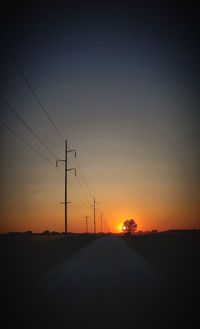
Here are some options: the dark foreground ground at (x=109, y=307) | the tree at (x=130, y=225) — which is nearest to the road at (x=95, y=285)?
the dark foreground ground at (x=109, y=307)

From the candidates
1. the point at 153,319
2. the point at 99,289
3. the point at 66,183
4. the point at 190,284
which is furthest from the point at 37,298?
the point at 66,183

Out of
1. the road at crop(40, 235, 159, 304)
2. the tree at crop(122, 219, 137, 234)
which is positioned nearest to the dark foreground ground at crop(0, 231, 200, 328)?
the road at crop(40, 235, 159, 304)

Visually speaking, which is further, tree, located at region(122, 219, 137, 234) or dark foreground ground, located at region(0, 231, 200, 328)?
tree, located at region(122, 219, 137, 234)

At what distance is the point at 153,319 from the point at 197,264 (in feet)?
43.9

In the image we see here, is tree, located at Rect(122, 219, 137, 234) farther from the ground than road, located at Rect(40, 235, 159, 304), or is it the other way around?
tree, located at Rect(122, 219, 137, 234)

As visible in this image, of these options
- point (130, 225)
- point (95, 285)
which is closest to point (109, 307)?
point (95, 285)

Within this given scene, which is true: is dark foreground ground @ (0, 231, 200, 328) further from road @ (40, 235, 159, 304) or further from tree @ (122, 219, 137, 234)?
tree @ (122, 219, 137, 234)

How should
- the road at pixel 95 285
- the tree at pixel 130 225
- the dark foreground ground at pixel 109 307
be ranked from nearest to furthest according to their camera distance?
the dark foreground ground at pixel 109 307 → the road at pixel 95 285 → the tree at pixel 130 225

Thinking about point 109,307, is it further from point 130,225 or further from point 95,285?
point 130,225

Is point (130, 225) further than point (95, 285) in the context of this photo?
Yes

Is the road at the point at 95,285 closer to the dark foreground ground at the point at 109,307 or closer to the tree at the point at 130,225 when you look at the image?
the dark foreground ground at the point at 109,307

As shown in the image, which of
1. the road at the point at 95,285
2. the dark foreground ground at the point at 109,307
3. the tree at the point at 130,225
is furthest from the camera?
the tree at the point at 130,225

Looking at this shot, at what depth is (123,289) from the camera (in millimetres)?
14273

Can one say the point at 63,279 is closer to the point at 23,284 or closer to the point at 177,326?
the point at 23,284
